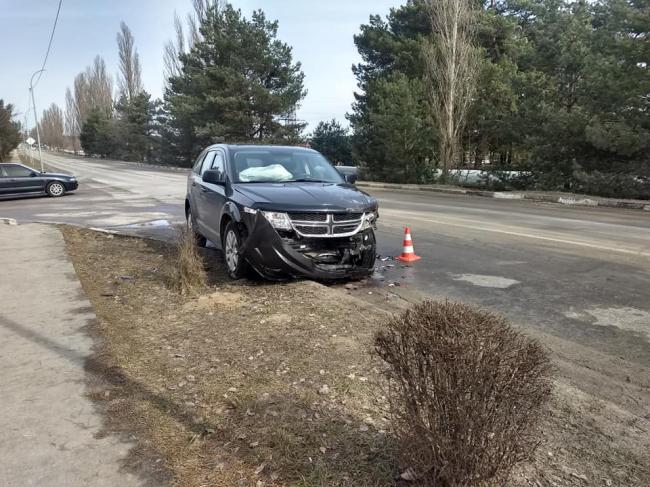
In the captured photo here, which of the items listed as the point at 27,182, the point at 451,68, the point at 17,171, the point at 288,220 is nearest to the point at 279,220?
the point at 288,220

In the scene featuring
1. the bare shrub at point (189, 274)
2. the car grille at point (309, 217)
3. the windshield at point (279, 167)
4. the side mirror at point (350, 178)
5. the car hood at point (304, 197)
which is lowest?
the bare shrub at point (189, 274)

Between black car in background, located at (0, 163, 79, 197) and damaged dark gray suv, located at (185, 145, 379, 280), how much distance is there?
16729 millimetres

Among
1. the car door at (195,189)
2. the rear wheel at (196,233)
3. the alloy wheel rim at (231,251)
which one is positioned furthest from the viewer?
the rear wheel at (196,233)

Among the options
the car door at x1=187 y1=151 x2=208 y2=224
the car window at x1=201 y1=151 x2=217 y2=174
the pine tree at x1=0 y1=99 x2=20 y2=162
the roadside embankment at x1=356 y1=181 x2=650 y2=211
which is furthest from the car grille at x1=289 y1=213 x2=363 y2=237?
the pine tree at x1=0 y1=99 x2=20 y2=162

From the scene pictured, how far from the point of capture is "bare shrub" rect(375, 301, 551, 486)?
78.9 inches

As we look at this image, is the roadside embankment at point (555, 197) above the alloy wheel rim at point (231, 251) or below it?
below

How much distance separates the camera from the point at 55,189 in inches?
835

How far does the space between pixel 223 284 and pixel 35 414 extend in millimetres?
3124

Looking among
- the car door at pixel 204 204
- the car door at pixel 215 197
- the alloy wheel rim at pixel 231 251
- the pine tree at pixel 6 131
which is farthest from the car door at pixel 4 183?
the pine tree at pixel 6 131

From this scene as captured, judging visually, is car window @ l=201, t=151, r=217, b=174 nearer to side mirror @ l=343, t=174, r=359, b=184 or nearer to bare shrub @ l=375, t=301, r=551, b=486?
side mirror @ l=343, t=174, r=359, b=184

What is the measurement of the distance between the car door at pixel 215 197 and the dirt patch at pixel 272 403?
70.7 inches

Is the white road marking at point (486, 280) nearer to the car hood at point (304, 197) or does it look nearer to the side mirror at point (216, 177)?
the car hood at point (304, 197)

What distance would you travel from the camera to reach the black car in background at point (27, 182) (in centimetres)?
2030

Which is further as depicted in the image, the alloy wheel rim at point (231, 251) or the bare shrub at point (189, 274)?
the alloy wheel rim at point (231, 251)
